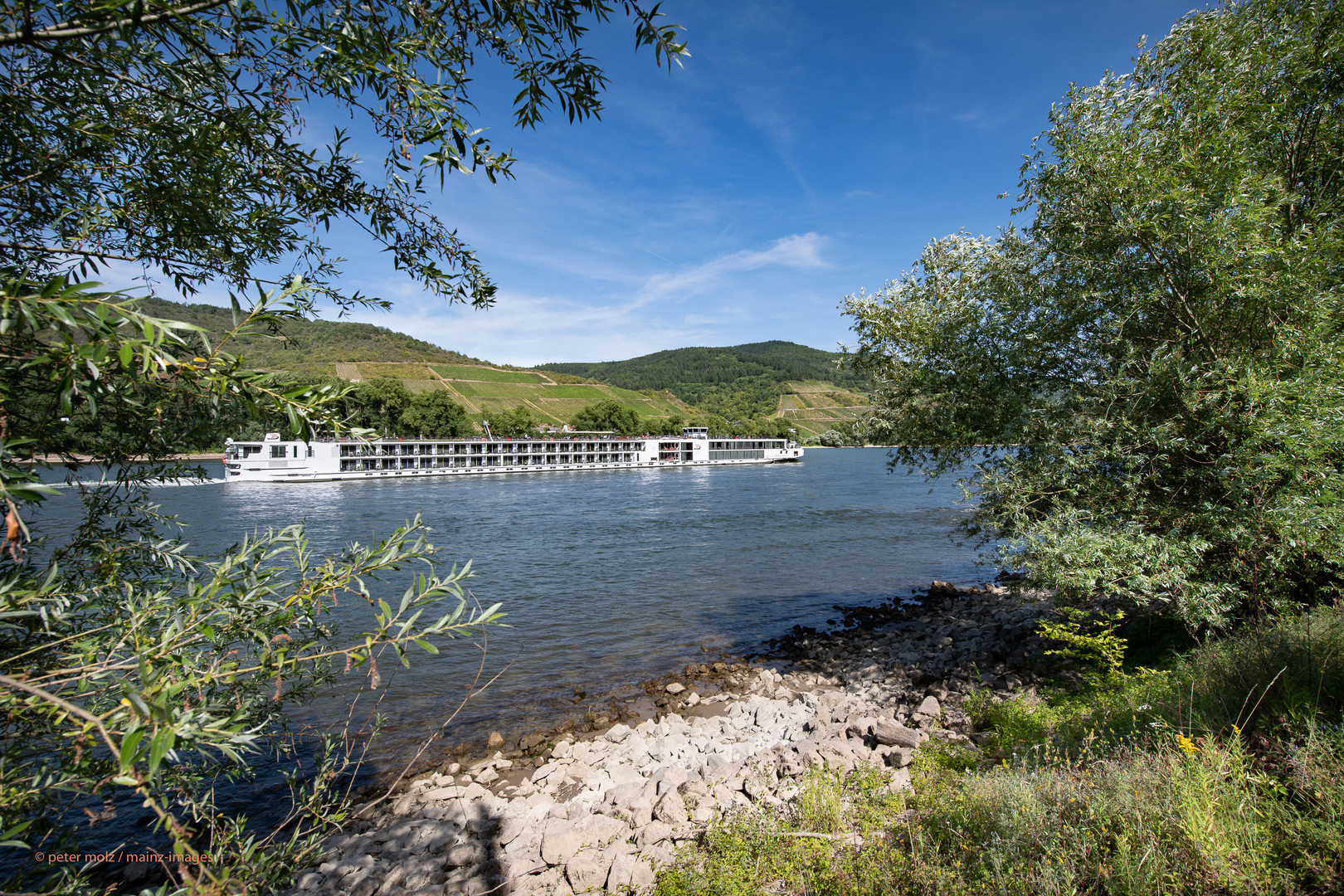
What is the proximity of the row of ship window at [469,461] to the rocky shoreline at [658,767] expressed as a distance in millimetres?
69262

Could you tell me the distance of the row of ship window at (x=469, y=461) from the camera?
71.5 metres

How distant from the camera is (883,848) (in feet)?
15.6

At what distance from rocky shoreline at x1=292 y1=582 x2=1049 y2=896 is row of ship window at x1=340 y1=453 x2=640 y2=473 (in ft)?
227

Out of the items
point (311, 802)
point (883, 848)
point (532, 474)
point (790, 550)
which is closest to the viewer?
point (311, 802)

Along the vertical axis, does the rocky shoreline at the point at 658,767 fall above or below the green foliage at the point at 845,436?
below

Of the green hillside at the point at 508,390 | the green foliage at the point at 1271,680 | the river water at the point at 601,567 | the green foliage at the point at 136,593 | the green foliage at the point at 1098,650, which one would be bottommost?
the river water at the point at 601,567

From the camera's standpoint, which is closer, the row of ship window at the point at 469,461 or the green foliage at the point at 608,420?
the row of ship window at the point at 469,461

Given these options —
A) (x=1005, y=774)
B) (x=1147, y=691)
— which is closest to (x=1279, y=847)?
(x=1005, y=774)

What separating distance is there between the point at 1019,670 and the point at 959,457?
3.90 m

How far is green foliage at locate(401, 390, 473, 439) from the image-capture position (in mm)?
94125

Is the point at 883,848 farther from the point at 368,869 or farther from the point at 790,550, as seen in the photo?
the point at 790,550

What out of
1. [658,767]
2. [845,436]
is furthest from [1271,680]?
[845,436]

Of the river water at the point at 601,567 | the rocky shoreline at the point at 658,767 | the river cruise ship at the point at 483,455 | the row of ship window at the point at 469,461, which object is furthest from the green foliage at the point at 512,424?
the rocky shoreline at the point at 658,767

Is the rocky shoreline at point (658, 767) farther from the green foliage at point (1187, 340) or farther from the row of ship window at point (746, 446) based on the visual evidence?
the row of ship window at point (746, 446)
